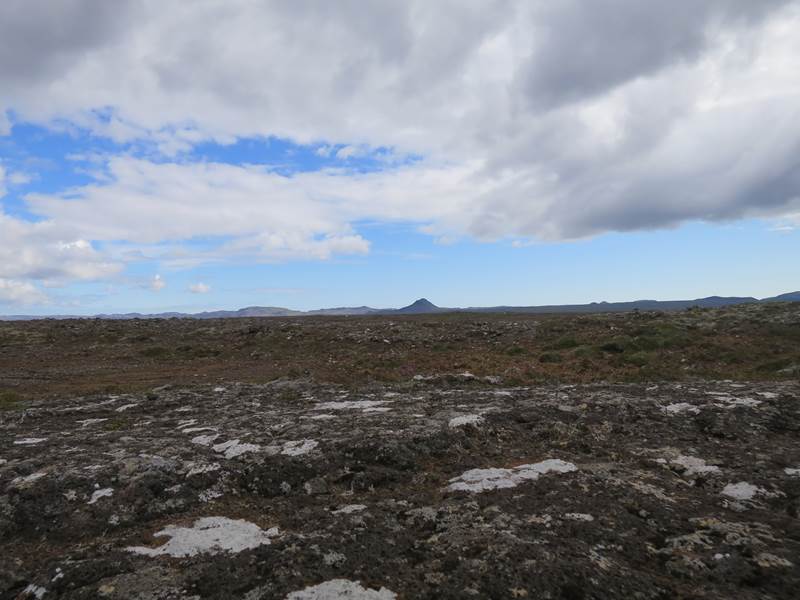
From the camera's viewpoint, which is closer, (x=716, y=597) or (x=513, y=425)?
(x=716, y=597)

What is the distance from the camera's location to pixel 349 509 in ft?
16.6

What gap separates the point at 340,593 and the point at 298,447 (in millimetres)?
3148

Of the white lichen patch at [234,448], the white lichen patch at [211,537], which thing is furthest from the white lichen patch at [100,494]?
the white lichen patch at [234,448]

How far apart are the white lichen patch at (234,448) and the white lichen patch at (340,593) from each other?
10.6 feet

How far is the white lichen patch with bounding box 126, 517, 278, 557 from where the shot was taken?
4.34 m

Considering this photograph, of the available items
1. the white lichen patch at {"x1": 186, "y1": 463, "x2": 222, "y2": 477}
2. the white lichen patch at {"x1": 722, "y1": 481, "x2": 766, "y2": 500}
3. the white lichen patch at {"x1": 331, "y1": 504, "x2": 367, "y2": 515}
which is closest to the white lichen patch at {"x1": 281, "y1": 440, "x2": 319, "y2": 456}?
the white lichen patch at {"x1": 186, "y1": 463, "x2": 222, "y2": 477}

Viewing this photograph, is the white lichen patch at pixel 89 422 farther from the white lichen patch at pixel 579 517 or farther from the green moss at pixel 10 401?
the white lichen patch at pixel 579 517

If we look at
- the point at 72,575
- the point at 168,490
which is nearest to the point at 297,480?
the point at 168,490

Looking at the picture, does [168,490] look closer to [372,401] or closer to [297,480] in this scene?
[297,480]

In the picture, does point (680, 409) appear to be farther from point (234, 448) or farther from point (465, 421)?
point (234, 448)

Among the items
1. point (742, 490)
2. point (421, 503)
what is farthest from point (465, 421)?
point (742, 490)

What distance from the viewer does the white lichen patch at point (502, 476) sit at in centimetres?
549

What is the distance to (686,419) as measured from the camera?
7.67 metres

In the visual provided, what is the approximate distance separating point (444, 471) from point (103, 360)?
27.7 meters
